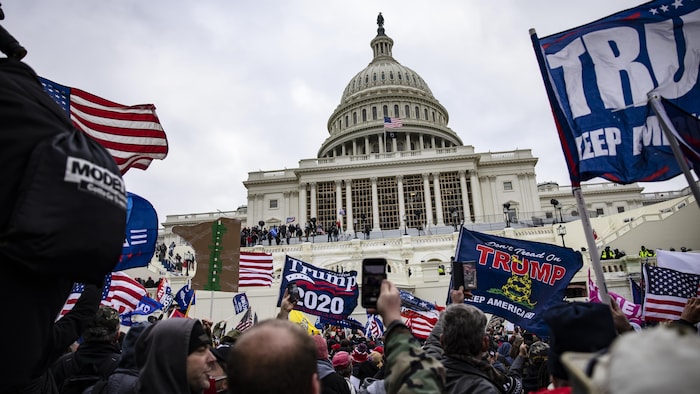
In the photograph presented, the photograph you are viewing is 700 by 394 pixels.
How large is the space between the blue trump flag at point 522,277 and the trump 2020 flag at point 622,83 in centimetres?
235

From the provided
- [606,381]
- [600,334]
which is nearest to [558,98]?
[600,334]

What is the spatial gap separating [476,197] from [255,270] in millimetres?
41884

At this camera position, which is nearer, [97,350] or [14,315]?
[14,315]

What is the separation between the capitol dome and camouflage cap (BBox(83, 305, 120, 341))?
204 feet

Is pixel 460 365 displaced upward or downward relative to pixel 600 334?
downward

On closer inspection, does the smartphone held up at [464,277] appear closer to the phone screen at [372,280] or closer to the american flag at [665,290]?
the phone screen at [372,280]

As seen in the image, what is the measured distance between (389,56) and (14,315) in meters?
93.1

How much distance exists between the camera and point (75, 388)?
3562 mm

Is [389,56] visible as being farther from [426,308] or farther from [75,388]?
[75,388]

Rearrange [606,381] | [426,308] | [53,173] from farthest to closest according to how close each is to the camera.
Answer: [426,308] → [53,173] → [606,381]

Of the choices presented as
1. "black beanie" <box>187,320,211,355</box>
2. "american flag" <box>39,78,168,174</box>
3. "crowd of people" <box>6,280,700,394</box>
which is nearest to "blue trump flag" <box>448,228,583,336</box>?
"crowd of people" <box>6,280,700,394</box>

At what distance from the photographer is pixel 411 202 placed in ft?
173

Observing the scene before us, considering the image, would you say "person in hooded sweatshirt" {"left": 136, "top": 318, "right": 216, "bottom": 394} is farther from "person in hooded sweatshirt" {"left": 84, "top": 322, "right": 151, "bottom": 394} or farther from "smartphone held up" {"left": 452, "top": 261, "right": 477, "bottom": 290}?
"smartphone held up" {"left": 452, "top": 261, "right": 477, "bottom": 290}

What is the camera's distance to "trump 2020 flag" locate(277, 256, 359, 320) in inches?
386
